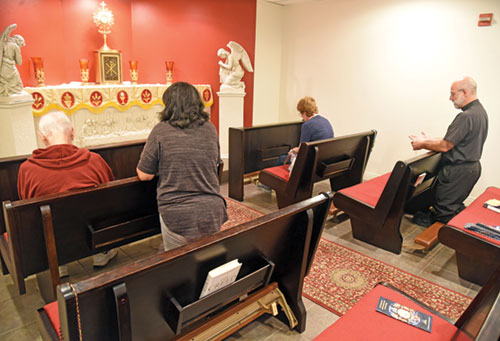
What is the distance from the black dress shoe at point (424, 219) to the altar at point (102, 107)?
13.1ft

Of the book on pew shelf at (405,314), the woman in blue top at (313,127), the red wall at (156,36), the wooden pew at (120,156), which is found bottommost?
the book on pew shelf at (405,314)

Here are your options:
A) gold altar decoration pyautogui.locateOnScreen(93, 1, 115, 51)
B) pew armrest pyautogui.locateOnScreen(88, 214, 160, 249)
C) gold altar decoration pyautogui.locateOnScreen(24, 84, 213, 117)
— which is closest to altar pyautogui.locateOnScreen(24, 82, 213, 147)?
gold altar decoration pyautogui.locateOnScreen(24, 84, 213, 117)

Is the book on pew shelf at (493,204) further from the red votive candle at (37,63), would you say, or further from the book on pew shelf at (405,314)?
the red votive candle at (37,63)

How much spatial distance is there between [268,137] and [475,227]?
2.33 metres

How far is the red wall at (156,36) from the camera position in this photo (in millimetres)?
5082

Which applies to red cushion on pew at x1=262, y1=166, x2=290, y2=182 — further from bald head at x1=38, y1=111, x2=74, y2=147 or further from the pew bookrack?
bald head at x1=38, y1=111, x2=74, y2=147

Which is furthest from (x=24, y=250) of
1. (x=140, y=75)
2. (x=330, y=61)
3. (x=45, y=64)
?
(x=330, y=61)

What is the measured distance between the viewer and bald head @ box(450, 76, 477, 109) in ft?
10.3

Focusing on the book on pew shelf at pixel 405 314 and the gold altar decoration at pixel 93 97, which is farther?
the gold altar decoration at pixel 93 97

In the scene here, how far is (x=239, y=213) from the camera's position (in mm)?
3730

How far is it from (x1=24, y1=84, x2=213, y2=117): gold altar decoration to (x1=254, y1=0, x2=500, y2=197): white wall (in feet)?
7.57

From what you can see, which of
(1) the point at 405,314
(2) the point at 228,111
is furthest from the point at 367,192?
(2) the point at 228,111

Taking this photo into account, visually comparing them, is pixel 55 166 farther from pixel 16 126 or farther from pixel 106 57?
pixel 106 57

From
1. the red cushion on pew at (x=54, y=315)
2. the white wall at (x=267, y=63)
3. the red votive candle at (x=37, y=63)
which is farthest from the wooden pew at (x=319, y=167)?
the red votive candle at (x=37, y=63)
